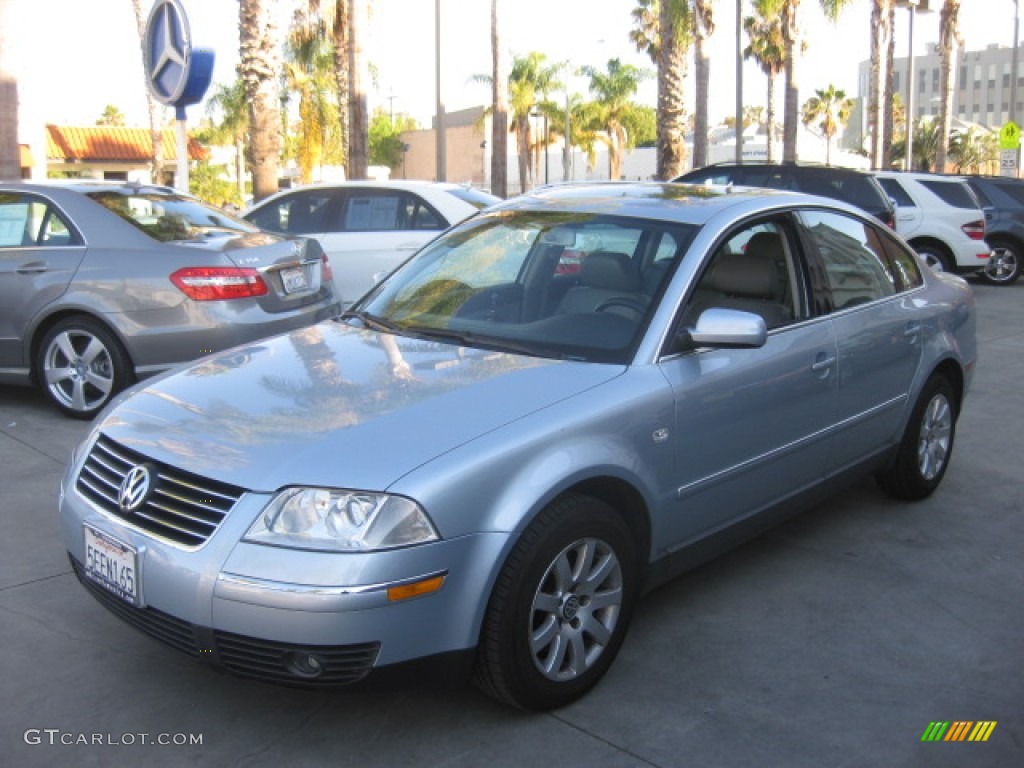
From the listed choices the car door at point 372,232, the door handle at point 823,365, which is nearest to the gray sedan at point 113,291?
the car door at point 372,232

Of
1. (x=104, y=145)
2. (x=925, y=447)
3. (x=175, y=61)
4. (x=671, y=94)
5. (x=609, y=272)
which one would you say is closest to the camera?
(x=609, y=272)

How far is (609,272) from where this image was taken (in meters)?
4.25

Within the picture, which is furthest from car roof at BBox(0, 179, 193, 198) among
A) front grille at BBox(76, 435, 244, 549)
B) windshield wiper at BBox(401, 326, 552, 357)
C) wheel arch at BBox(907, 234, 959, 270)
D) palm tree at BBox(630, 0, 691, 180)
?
palm tree at BBox(630, 0, 691, 180)

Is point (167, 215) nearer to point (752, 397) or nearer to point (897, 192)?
point (752, 397)

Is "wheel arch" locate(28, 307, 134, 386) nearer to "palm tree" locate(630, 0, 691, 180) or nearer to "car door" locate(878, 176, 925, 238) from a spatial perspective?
"car door" locate(878, 176, 925, 238)

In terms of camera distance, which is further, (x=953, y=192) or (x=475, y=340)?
(x=953, y=192)

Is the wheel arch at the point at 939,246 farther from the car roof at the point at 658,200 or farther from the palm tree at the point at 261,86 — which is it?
the car roof at the point at 658,200

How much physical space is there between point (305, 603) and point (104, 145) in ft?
133

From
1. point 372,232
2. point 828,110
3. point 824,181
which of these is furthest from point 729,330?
point 828,110

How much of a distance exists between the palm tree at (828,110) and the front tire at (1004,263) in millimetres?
49040

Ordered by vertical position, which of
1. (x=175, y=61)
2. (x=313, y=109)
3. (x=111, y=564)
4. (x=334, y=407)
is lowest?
(x=111, y=564)

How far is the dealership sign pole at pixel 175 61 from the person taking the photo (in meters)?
8.47

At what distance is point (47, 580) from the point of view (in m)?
4.46

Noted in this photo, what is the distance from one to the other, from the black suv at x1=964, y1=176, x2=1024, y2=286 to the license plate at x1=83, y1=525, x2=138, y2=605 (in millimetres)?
15798
